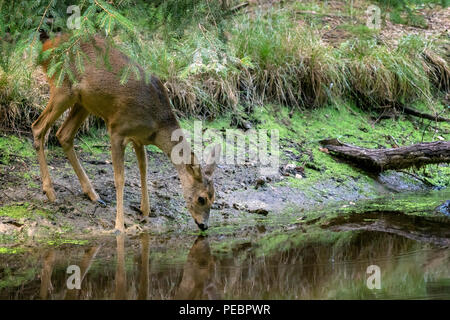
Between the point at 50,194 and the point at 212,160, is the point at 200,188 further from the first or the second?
the point at 50,194

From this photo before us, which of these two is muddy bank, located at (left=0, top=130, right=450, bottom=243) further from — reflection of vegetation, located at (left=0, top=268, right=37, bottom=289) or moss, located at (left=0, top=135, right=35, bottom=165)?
reflection of vegetation, located at (left=0, top=268, right=37, bottom=289)

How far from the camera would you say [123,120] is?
6574 mm

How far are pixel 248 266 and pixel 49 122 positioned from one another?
328 centimetres

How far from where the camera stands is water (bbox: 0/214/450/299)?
163 inches

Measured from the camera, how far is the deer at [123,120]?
21.5 ft

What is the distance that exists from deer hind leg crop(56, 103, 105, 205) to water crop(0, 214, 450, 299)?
108cm

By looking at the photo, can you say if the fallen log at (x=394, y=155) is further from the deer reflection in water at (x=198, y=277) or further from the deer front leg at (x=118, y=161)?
the deer reflection in water at (x=198, y=277)

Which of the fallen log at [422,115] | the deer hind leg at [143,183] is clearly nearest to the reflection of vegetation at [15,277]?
the deer hind leg at [143,183]

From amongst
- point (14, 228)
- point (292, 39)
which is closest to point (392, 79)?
point (292, 39)

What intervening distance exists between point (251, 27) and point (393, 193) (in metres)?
3.83

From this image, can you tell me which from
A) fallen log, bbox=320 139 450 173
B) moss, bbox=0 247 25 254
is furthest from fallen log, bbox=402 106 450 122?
moss, bbox=0 247 25 254

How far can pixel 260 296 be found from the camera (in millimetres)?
4047
